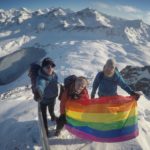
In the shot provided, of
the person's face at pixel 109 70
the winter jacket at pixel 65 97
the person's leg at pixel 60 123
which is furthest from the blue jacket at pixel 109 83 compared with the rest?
the person's leg at pixel 60 123

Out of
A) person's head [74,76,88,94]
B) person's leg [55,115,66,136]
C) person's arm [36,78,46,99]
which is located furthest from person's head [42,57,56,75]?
person's leg [55,115,66,136]

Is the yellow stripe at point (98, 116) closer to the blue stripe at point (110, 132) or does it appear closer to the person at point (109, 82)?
the blue stripe at point (110, 132)

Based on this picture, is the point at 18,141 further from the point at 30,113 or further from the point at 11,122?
the point at 30,113

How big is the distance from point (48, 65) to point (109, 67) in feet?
6.96

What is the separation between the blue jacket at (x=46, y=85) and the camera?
9273 mm

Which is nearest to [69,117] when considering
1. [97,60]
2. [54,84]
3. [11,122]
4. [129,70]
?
[54,84]

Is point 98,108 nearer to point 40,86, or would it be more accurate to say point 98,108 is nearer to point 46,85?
point 46,85

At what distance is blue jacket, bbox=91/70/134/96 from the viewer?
10.6 meters

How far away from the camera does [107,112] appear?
32.1 feet

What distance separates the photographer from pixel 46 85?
9781mm

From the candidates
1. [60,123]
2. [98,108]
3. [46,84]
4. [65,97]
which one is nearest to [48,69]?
[46,84]

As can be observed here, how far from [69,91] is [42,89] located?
2.77ft

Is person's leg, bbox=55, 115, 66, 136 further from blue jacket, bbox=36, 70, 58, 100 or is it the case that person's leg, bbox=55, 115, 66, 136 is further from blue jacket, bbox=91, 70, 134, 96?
blue jacket, bbox=91, 70, 134, 96

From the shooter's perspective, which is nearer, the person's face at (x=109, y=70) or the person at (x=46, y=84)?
the person at (x=46, y=84)
